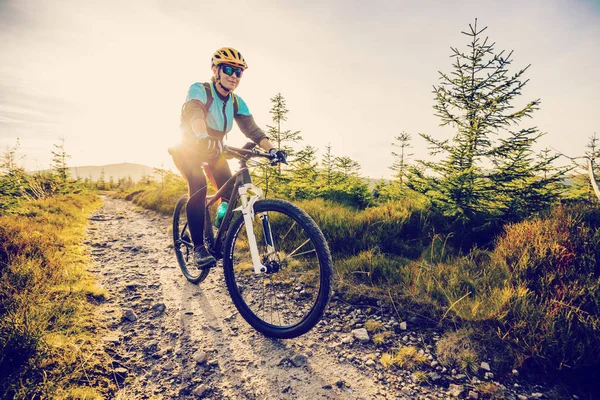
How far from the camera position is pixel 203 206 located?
3.70 m

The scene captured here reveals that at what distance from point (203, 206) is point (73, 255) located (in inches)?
113

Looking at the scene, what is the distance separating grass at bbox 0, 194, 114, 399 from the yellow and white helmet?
3.35 m

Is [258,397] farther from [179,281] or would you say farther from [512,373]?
[179,281]

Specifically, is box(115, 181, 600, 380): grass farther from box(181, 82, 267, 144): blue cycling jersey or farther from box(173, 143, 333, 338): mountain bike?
box(181, 82, 267, 144): blue cycling jersey

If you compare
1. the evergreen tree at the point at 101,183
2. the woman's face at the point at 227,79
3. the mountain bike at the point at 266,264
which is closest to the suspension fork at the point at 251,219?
the mountain bike at the point at 266,264

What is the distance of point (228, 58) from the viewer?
11.5ft

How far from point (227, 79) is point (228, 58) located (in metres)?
0.26

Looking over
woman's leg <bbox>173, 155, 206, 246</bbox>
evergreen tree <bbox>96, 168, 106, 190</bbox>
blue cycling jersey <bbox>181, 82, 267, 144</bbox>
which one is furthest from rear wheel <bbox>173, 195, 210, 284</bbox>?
evergreen tree <bbox>96, 168, 106, 190</bbox>

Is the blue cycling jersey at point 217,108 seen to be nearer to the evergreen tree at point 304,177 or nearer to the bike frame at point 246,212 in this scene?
the bike frame at point 246,212

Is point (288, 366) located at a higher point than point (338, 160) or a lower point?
lower

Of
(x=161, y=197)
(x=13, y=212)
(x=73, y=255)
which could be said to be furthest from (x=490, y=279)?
(x=161, y=197)

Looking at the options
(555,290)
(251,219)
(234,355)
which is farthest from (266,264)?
(555,290)

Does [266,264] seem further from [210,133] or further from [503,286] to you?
[503,286]

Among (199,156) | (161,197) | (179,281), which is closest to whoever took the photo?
(199,156)
